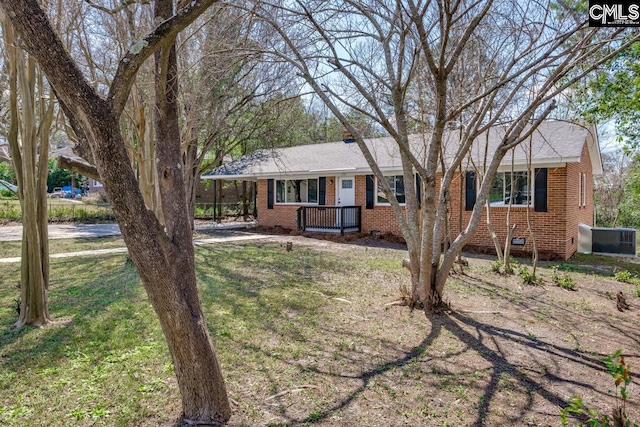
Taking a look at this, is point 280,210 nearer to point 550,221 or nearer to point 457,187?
point 457,187

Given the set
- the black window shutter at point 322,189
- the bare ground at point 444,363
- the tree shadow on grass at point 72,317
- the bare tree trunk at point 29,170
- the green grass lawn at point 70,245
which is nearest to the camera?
the bare ground at point 444,363

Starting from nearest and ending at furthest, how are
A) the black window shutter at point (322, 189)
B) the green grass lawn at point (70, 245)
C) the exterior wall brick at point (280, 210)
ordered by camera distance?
the green grass lawn at point (70, 245), the exterior wall brick at point (280, 210), the black window shutter at point (322, 189)

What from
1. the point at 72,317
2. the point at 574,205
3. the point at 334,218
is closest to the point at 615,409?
the point at 72,317

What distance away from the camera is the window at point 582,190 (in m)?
12.7

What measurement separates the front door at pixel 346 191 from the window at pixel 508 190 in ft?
16.6

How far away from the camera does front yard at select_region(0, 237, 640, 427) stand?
3010mm

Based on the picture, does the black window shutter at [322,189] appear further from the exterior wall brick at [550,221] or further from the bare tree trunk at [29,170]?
the bare tree trunk at [29,170]

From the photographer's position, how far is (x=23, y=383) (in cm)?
340

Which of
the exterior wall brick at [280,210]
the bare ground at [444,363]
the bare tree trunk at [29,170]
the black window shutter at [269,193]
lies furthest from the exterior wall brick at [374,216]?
the bare tree trunk at [29,170]

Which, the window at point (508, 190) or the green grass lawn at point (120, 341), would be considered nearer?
the green grass lawn at point (120, 341)

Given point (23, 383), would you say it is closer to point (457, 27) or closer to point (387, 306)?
point (387, 306)

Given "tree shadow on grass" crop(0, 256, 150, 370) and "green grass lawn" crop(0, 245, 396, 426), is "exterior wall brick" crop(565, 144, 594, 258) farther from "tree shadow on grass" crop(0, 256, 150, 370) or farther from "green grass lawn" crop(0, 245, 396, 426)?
"tree shadow on grass" crop(0, 256, 150, 370)

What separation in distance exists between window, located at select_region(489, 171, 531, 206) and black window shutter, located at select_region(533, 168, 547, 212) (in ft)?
1.06

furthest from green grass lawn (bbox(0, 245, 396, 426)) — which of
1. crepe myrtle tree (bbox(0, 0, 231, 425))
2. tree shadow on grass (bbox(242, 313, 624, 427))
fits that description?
tree shadow on grass (bbox(242, 313, 624, 427))
